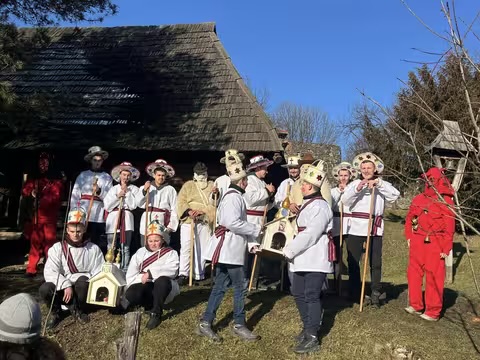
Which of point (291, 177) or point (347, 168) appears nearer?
point (347, 168)

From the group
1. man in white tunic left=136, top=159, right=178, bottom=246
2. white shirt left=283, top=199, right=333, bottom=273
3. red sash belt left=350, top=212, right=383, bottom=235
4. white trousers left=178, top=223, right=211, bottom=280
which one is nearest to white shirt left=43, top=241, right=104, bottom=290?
man in white tunic left=136, top=159, right=178, bottom=246

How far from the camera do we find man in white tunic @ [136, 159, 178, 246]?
7.40 meters

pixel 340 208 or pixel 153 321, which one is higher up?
pixel 340 208

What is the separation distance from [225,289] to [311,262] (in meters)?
1.00

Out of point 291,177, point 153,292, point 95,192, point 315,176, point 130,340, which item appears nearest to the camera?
point 130,340

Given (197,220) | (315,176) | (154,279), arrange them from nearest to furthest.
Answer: (315,176)
(154,279)
(197,220)

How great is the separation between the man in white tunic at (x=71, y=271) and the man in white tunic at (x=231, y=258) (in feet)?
4.68

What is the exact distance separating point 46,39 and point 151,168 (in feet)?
10.6

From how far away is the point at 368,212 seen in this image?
6344mm

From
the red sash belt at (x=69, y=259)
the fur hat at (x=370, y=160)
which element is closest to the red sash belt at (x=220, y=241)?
the red sash belt at (x=69, y=259)

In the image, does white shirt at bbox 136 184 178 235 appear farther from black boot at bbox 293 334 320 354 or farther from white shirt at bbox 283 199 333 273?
black boot at bbox 293 334 320 354

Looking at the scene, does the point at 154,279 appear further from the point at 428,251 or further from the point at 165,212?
the point at 428,251

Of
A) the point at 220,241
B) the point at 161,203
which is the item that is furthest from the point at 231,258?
the point at 161,203

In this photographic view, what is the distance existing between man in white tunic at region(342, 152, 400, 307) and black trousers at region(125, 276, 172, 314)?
2.49m
